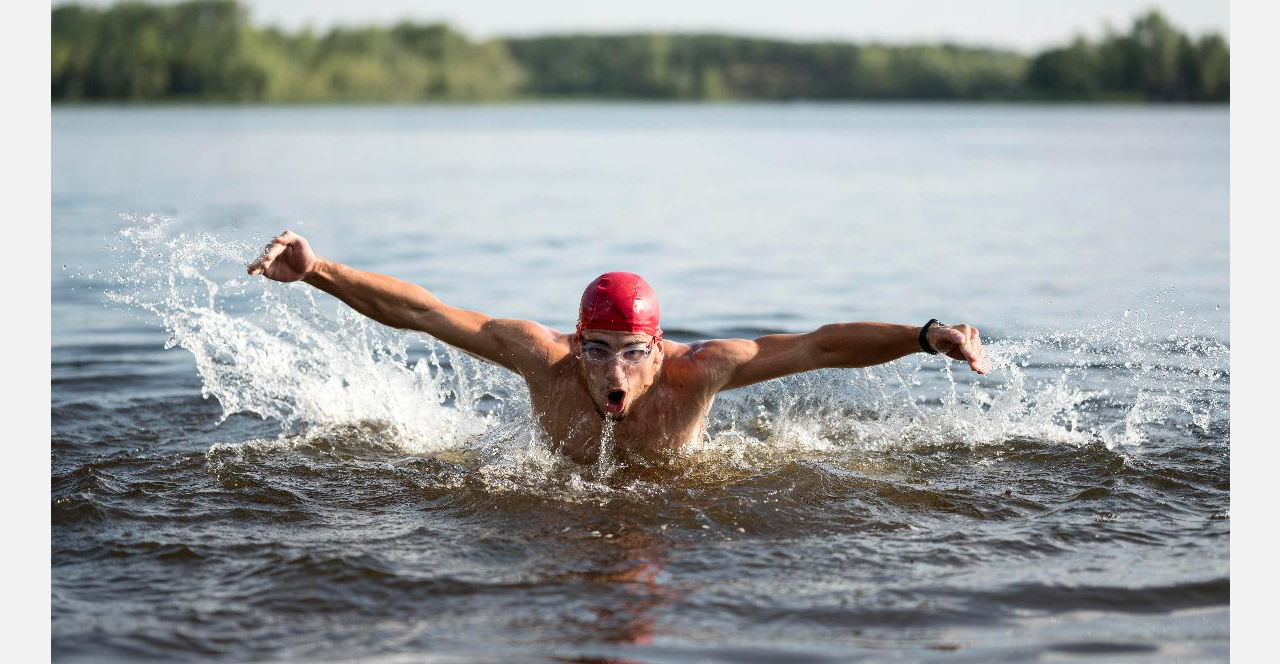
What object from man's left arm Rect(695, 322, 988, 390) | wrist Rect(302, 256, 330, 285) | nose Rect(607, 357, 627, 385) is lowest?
nose Rect(607, 357, 627, 385)

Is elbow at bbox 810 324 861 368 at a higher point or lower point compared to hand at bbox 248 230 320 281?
lower

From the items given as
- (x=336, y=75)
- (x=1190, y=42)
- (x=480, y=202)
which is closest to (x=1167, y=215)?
(x=480, y=202)

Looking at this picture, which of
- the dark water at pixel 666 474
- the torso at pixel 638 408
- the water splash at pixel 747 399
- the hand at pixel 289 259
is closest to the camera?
the dark water at pixel 666 474

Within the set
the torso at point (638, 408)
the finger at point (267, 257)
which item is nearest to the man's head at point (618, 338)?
the torso at point (638, 408)

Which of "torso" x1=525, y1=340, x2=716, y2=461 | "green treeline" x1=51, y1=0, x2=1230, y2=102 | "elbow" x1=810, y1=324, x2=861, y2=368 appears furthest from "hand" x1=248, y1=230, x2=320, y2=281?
"green treeline" x1=51, y1=0, x2=1230, y2=102

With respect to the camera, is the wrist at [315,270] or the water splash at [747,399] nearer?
the wrist at [315,270]

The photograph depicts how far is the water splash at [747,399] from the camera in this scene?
771cm

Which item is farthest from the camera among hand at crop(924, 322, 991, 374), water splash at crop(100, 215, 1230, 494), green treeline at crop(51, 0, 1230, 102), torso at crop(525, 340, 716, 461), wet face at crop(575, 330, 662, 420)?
green treeline at crop(51, 0, 1230, 102)

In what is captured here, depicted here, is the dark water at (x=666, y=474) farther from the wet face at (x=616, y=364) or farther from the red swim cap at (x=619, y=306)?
the red swim cap at (x=619, y=306)

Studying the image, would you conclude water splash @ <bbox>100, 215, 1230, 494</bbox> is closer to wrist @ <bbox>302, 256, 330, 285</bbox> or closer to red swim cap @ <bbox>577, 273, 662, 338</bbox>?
red swim cap @ <bbox>577, 273, 662, 338</bbox>

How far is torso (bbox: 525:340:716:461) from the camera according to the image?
22.2 ft

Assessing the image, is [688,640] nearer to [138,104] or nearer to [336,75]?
[138,104]

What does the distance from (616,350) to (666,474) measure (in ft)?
2.82

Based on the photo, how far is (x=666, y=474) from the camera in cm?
693
